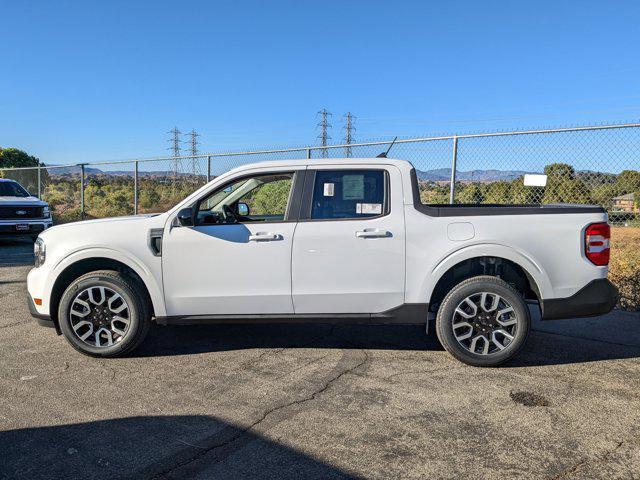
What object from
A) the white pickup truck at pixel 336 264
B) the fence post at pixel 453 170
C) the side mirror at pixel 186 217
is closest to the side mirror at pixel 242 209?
the white pickup truck at pixel 336 264

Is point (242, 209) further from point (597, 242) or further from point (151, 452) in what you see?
point (597, 242)

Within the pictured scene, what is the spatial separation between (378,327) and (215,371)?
2.12 metres

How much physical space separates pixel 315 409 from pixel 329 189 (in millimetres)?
1924

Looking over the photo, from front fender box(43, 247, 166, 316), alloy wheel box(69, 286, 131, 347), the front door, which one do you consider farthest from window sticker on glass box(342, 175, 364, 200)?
alloy wheel box(69, 286, 131, 347)

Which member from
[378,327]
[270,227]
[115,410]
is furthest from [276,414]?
[378,327]

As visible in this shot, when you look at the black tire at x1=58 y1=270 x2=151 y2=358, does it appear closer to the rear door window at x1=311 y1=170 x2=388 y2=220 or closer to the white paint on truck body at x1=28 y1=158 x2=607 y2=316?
the white paint on truck body at x1=28 y1=158 x2=607 y2=316

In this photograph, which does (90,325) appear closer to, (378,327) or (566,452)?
(378,327)

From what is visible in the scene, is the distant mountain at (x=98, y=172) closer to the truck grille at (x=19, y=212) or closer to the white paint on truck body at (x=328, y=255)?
the truck grille at (x=19, y=212)

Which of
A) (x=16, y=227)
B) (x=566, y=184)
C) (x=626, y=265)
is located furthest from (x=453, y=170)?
(x=16, y=227)

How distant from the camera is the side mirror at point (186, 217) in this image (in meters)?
4.46

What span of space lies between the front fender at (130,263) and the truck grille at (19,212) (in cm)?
1011

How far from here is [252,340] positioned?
5.24 metres

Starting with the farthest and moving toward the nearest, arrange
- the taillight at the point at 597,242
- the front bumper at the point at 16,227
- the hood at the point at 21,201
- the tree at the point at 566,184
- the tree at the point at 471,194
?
the hood at the point at 21,201
the front bumper at the point at 16,227
the tree at the point at 471,194
the tree at the point at 566,184
the taillight at the point at 597,242

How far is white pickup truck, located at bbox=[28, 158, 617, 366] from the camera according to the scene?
4.36 meters
